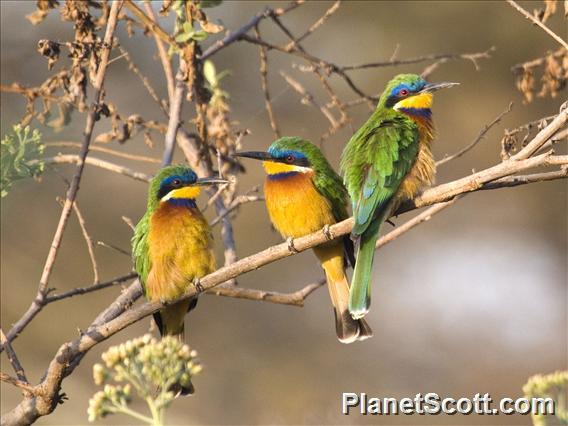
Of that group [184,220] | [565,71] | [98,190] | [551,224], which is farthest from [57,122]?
[551,224]

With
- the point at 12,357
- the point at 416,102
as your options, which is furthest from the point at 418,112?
the point at 12,357

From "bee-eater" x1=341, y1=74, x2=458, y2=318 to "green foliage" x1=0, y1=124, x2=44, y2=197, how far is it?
963mm

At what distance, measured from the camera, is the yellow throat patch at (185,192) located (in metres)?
3.78

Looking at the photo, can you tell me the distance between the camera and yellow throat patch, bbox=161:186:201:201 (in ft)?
12.4

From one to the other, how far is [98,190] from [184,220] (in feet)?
14.3

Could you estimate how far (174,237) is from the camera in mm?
3764

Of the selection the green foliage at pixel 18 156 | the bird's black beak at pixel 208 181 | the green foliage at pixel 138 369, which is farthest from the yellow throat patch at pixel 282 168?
the green foliage at pixel 138 369

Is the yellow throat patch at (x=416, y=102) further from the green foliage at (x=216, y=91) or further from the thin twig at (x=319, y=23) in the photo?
the green foliage at (x=216, y=91)

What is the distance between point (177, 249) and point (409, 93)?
962mm

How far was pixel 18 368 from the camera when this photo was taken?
3.02 m

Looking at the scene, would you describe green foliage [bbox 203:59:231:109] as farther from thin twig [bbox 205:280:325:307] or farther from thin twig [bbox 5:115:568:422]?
thin twig [bbox 5:115:568:422]

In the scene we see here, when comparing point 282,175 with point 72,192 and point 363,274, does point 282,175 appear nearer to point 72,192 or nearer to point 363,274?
point 363,274

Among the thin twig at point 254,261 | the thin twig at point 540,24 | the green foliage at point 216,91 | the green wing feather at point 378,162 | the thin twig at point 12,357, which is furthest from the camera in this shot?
the green foliage at point 216,91

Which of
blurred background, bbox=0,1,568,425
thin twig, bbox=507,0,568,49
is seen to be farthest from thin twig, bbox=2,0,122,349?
blurred background, bbox=0,1,568,425
